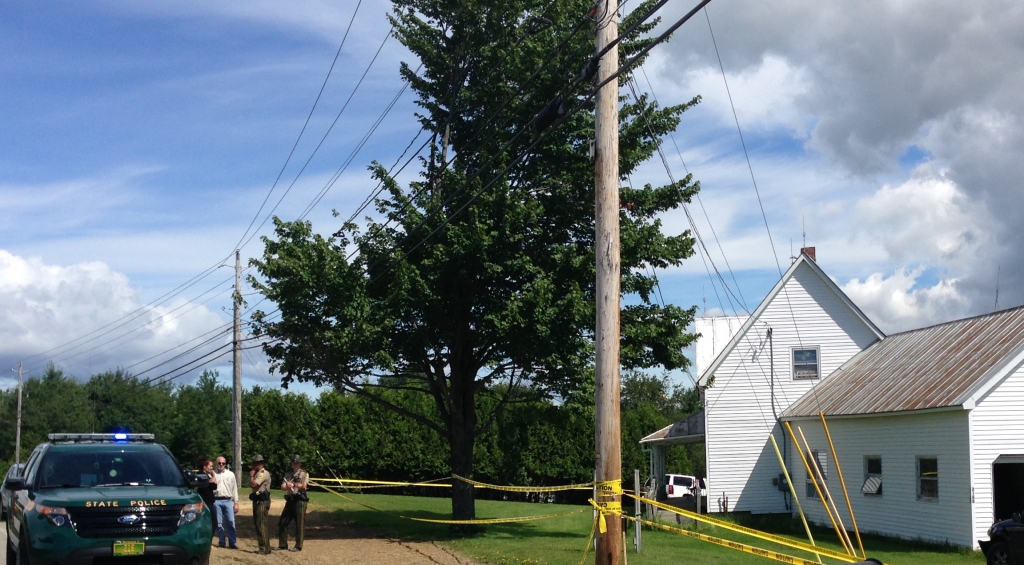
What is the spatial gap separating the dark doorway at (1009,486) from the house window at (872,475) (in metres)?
2.71

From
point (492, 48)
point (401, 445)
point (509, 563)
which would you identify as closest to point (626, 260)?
point (492, 48)

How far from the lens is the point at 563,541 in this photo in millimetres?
19734

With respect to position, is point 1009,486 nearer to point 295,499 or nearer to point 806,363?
point 806,363

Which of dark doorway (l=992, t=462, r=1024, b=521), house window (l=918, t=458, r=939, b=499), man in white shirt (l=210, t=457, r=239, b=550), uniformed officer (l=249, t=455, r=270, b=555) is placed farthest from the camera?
dark doorway (l=992, t=462, r=1024, b=521)

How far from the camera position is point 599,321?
11.6 m

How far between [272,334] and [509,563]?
817 cm

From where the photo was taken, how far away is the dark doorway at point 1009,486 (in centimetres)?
2345

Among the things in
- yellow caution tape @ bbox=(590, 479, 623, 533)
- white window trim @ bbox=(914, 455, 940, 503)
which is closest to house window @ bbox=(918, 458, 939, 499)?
white window trim @ bbox=(914, 455, 940, 503)

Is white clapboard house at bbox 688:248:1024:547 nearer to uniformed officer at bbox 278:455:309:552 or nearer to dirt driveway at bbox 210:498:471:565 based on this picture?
dirt driveway at bbox 210:498:471:565

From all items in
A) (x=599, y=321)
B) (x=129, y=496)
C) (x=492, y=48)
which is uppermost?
(x=492, y=48)

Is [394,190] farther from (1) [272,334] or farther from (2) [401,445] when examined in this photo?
(2) [401,445]

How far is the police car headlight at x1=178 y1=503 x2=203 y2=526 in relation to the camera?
11688mm

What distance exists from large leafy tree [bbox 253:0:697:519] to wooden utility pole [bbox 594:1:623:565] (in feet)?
21.8

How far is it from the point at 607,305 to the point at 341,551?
9.46m
